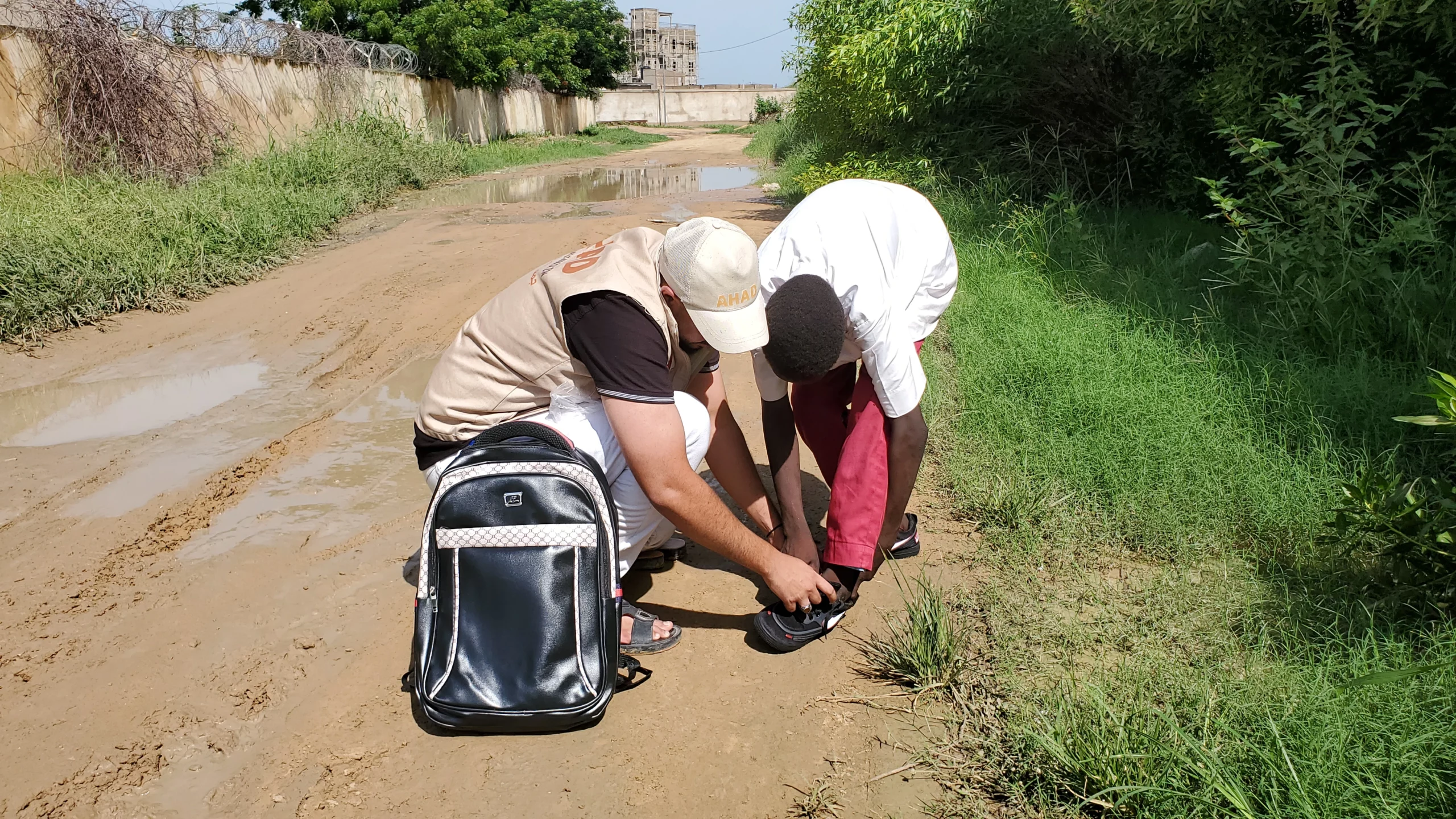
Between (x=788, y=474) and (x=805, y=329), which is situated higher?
(x=805, y=329)

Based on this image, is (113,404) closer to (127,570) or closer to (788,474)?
(127,570)

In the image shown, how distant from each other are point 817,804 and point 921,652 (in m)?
0.52

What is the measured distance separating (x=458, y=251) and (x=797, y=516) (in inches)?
249

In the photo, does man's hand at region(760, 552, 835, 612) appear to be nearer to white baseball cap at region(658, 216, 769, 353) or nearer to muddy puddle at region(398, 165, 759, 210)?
white baseball cap at region(658, 216, 769, 353)

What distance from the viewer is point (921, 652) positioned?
2365 millimetres

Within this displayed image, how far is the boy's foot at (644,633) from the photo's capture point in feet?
8.41

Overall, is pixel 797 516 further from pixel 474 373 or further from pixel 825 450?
pixel 474 373

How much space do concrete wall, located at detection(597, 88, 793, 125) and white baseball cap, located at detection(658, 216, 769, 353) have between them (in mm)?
45411

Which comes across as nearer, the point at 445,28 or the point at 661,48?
the point at 445,28

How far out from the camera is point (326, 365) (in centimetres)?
511

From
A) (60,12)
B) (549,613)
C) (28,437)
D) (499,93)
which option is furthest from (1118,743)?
(499,93)

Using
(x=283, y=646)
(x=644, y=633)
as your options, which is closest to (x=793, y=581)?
(x=644, y=633)

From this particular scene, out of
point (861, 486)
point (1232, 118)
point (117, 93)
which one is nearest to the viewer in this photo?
point (861, 486)

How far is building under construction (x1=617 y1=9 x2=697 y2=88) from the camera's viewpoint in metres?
65.5
